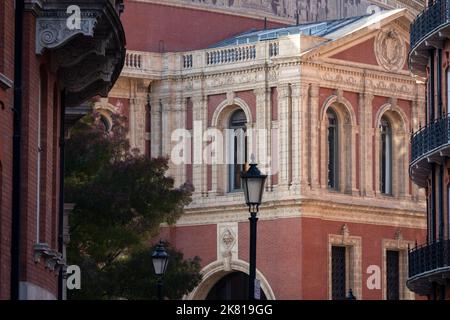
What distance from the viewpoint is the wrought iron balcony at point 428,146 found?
49312 millimetres

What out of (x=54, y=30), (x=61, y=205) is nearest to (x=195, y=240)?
(x=61, y=205)

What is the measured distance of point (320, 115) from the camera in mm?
83438

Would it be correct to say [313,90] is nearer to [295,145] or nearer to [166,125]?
[295,145]

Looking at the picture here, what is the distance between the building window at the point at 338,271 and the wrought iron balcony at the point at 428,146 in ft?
98.3

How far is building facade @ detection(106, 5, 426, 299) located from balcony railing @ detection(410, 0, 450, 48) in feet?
95.9

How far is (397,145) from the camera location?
287 ft

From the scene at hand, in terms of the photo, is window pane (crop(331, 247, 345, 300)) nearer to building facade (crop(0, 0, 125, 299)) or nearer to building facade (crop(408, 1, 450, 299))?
building facade (crop(408, 1, 450, 299))

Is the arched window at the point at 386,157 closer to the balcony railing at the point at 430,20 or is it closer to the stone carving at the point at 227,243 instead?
the stone carving at the point at 227,243

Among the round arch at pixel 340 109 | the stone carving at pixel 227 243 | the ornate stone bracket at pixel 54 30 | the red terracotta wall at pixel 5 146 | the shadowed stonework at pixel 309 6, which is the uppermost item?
the shadowed stonework at pixel 309 6

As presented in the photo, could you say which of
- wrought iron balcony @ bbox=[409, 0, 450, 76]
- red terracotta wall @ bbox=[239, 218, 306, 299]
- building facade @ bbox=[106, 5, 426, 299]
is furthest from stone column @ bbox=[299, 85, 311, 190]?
wrought iron balcony @ bbox=[409, 0, 450, 76]

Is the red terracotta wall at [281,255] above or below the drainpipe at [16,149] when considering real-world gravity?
above

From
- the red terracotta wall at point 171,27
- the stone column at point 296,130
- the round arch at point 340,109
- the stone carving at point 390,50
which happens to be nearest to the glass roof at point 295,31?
the red terracotta wall at point 171,27

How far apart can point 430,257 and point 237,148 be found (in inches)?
1363

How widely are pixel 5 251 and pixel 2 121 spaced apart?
178cm
